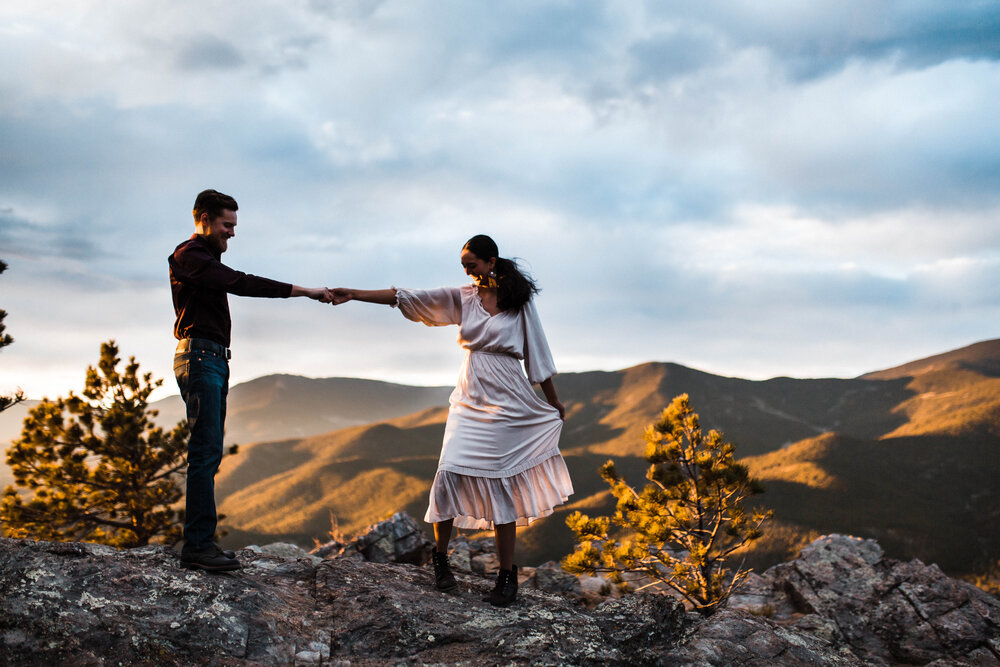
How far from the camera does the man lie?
3951mm

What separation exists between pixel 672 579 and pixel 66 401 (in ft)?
41.8

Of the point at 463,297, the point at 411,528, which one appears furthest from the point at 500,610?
the point at 411,528

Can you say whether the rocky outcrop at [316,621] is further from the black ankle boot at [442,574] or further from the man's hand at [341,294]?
the man's hand at [341,294]

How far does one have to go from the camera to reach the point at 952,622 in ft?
28.8

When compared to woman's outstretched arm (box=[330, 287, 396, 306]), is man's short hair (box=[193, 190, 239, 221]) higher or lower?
higher

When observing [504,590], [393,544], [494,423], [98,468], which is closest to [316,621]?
[504,590]

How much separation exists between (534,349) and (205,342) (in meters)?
2.54

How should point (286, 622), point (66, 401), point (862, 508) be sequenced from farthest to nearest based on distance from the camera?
point (862, 508)
point (66, 401)
point (286, 622)

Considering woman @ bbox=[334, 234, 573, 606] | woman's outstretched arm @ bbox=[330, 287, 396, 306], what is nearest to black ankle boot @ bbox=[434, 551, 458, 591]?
woman @ bbox=[334, 234, 573, 606]

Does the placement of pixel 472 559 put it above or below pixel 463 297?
below

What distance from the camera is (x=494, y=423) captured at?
470 cm

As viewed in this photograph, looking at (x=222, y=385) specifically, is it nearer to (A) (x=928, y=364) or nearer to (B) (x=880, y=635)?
(B) (x=880, y=635)

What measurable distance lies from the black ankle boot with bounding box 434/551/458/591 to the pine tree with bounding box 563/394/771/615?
112 inches

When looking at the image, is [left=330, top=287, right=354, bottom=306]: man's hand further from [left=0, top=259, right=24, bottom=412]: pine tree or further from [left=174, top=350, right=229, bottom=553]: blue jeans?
[left=0, top=259, right=24, bottom=412]: pine tree
